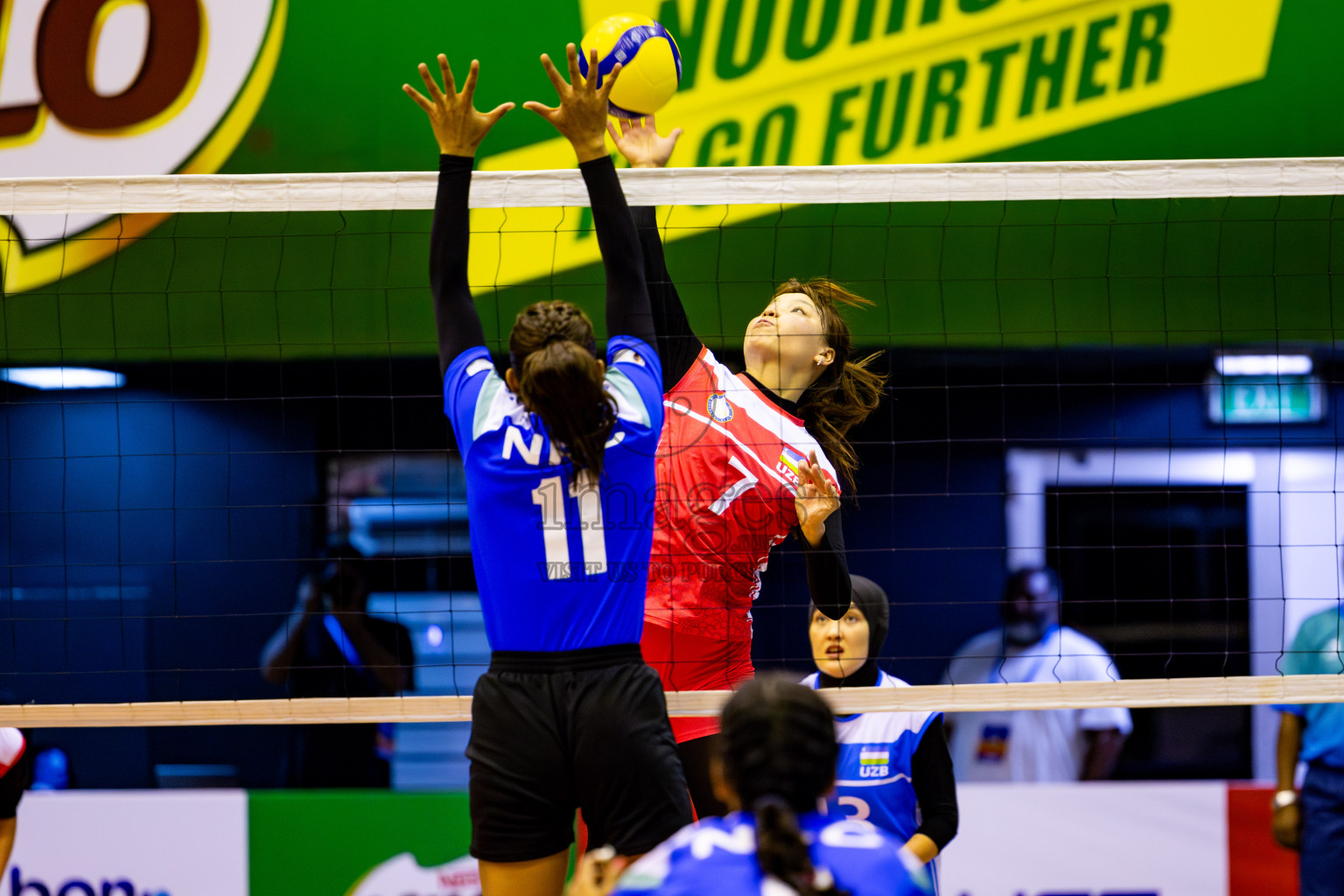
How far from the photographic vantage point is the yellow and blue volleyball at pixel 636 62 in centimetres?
302

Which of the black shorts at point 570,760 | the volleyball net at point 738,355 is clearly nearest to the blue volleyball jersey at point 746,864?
the black shorts at point 570,760

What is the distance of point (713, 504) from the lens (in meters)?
3.10

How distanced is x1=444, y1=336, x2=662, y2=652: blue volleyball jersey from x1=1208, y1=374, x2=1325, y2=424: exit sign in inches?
153

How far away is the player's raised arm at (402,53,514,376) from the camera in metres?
2.34

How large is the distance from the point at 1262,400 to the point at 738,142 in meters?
2.75

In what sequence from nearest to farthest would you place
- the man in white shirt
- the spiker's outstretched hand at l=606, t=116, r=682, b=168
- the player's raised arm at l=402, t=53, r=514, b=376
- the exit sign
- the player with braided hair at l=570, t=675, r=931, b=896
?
1. the player with braided hair at l=570, t=675, r=931, b=896
2. the player's raised arm at l=402, t=53, r=514, b=376
3. the spiker's outstretched hand at l=606, t=116, r=682, b=168
4. the man in white shirt
5. the exit sign

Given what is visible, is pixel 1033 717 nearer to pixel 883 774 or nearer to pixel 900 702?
pixel 883 774

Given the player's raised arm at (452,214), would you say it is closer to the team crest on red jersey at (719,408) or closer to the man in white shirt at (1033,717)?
the team crest on red jersey at (719,408)

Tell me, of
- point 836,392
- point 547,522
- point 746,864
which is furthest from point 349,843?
point 746,864

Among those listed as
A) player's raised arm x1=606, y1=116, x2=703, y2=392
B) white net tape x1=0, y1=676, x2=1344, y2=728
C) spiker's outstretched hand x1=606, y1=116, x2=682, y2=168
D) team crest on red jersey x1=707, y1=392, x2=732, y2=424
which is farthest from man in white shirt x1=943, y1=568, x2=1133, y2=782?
spiker's outstretched hand x1=606, y1=116, x2=682, y2=168

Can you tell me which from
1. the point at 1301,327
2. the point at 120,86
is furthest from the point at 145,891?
the point at 1301,327

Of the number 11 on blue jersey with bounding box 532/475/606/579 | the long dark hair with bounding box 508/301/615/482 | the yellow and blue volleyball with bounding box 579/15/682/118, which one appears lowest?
the number 11 on blue jersey with bounding box 532/475/606/579

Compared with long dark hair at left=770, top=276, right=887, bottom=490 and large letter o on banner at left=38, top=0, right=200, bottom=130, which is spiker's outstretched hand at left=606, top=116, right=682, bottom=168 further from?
large letter o on banner at left=38, top=0, right=200, bottom=130

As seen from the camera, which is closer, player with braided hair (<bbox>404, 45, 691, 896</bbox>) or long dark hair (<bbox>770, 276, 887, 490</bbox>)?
player with braided hair (<bbox>404, 45, 691, 896</bbox>)
